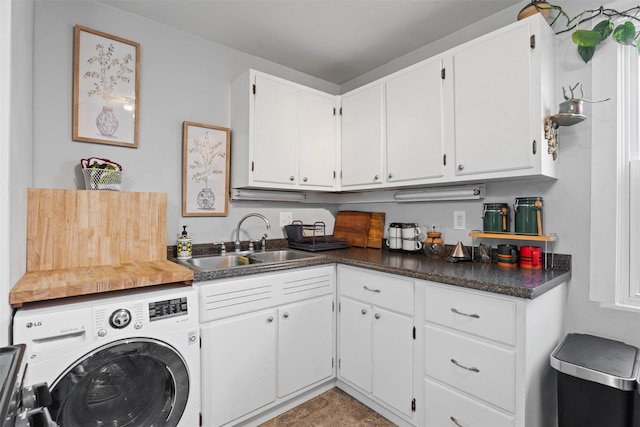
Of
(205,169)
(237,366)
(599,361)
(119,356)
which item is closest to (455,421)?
(599,361)

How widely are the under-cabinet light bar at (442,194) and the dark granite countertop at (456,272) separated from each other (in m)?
0.43

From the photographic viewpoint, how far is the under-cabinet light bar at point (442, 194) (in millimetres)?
2010

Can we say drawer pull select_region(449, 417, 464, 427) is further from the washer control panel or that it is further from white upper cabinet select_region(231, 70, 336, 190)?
white upper cabinet select_region(231, 70, 336, 190)

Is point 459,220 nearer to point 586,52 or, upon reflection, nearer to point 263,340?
point 586,52

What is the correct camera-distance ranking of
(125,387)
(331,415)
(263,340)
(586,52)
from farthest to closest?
→ (331,415)
(263,340)
(586,52)
(125,387)

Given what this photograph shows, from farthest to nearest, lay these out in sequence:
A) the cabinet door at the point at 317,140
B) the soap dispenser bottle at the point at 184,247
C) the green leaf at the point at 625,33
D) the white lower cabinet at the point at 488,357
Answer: the cabinet door at the point at 317,140 → the soap dispenser bottle at the point at 184,247 → the green leaf at the point at 625,33 → the white lower cabinet at the point at 488,357

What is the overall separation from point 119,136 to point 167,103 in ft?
1.30

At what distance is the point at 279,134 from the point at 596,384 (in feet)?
7.19

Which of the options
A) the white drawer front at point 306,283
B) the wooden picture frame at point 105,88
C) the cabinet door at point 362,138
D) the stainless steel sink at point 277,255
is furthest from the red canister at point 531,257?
the wooden picture frame at point 105,88

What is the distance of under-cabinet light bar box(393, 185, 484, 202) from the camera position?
2.01 metres

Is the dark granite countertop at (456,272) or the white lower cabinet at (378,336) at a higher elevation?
the dark granite countertop at (456,272)

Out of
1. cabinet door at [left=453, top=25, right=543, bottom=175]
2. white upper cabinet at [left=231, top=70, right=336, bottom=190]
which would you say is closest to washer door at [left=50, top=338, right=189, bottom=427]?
white upper cabinet at [left=231, top=70, right=336, bottom=190]

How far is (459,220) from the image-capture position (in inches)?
85.7

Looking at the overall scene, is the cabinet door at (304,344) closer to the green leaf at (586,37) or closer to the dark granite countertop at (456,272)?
the dark granite countertop at (456,272)
